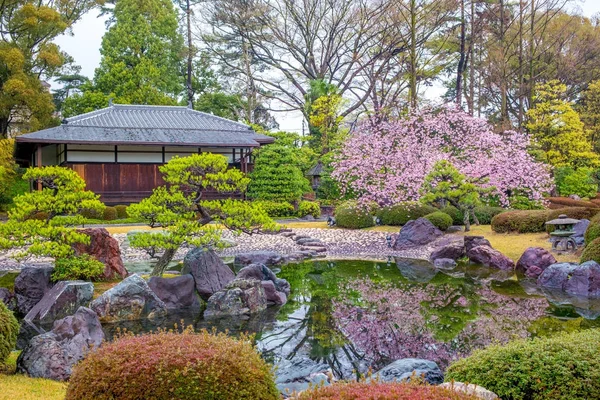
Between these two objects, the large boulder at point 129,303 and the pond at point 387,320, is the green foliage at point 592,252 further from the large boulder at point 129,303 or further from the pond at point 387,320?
the large boulder at point 129,303

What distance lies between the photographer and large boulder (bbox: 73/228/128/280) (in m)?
11.2

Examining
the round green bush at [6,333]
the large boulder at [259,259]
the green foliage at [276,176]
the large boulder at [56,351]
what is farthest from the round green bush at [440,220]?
the round green bush at [6,333]

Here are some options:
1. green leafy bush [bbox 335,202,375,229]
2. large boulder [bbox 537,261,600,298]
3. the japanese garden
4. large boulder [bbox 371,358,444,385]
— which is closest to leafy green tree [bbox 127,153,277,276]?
the japanese garden

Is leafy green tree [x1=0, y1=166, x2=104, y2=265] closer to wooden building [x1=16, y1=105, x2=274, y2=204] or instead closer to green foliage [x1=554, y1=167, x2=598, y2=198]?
wooden building [x1=16, y1=105, x2=274, y2=204]

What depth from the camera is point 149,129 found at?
84.9 feet

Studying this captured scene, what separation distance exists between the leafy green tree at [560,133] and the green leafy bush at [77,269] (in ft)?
73.5

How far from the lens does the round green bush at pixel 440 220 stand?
18234 millimetres

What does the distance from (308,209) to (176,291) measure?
48.2 feet

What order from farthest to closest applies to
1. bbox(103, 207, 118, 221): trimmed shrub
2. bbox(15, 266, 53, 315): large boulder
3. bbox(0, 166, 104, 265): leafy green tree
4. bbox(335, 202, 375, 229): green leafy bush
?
bbox(103, 207, 118, 221): trimmed shrub, bbox(335, 202, 375, 229): green leafy bush, bbox(15, 266, 53, 315): large boulder, bbox(0, 166, 104, 265): leafy green tree

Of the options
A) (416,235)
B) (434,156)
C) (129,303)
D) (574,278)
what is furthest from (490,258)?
(129,303)

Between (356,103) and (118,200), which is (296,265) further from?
(356,103)

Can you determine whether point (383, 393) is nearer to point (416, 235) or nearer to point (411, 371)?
point (411, 371)

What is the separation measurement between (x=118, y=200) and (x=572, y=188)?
72.2ft

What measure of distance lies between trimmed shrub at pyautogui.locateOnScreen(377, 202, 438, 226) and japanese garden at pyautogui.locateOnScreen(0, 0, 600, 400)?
102mm
